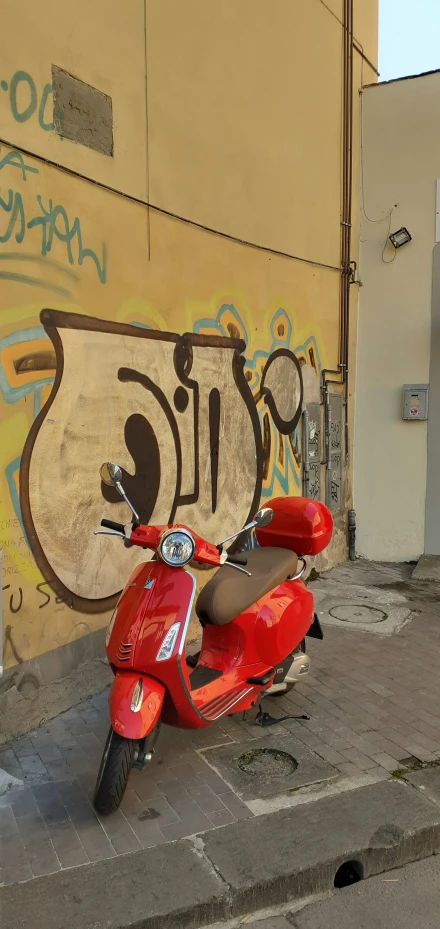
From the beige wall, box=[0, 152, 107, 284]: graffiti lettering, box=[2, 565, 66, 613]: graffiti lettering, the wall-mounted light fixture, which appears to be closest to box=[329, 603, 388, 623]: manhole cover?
the beige wall

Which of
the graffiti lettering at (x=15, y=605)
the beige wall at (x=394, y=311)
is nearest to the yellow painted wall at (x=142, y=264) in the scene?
the graffiti lettering at (x=15, y=605)

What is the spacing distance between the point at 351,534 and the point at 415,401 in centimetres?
176

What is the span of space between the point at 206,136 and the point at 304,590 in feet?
12.0

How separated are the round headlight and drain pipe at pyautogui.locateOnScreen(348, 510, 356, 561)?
17.4ft

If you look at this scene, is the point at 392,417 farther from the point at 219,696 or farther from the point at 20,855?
the point at 20,855

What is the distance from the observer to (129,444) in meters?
4.68

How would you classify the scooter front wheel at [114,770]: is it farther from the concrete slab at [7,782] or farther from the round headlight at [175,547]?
the round headlight at [175,547]

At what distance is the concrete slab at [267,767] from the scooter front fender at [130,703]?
0.73 metres

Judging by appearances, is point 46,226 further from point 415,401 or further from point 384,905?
point 415,401

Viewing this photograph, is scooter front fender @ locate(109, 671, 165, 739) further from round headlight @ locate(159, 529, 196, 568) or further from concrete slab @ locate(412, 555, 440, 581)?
concrete slab @ locate(412, 555, 440, 581)

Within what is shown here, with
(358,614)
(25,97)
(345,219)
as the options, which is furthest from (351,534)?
(25,97)

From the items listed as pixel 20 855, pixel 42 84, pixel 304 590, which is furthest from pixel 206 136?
pixel 20 855

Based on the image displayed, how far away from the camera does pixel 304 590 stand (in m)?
4.27

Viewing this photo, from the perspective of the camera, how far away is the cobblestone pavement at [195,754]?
298 centimetres
